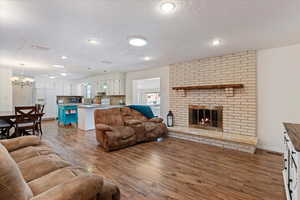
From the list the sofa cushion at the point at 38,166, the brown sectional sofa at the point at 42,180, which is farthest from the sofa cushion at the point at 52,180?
the sofa cushion at the point at 38,166

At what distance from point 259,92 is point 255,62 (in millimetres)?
734

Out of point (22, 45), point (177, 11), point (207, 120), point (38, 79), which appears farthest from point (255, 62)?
point (38, 79)

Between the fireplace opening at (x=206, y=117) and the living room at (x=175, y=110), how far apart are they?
30 mm

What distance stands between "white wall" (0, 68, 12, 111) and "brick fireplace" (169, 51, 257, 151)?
20.7 feet

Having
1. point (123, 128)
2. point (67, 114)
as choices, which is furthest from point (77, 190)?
point (67, 114)

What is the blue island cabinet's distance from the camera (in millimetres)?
6449

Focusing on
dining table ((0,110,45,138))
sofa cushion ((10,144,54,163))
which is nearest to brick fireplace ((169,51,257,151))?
sofa cushion ((10,144,54,163))

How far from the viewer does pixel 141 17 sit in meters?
2.22

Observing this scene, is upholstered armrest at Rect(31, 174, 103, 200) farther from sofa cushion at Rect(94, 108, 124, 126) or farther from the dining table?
the dining table

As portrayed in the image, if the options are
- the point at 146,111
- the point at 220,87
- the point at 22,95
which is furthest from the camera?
the point at 22,95

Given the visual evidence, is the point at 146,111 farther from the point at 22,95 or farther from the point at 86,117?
the point at 22,95

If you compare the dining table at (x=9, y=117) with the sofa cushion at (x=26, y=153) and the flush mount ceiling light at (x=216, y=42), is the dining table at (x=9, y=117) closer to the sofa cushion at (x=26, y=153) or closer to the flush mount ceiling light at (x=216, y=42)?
the sofa cushion at (x=26, y=153)

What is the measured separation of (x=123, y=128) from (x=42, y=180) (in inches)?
101

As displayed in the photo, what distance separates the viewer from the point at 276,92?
3.49m
